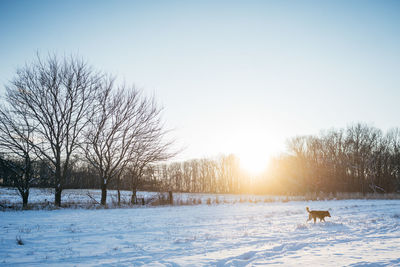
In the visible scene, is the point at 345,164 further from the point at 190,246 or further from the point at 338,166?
the point at 190,246

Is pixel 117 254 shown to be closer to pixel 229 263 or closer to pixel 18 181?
pixel 229 263

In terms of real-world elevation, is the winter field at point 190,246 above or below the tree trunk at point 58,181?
below

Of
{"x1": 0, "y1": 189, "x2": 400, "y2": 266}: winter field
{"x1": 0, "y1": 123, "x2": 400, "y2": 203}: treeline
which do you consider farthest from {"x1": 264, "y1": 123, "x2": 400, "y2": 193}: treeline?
{"x1": 0, "y1": 189, "x2": 400, "y2": 266}: winter field

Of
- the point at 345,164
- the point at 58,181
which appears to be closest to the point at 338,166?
the point at 345,164

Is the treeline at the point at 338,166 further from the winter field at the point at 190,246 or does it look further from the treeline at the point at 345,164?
the winter field at the point at 190,246

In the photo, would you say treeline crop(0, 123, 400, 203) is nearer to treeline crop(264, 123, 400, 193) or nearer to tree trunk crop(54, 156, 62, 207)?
treeline crop(264, 123, 400, 193)

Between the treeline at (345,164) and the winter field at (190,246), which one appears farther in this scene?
the treeline at (345,164)

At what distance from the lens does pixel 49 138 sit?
49.6 feet

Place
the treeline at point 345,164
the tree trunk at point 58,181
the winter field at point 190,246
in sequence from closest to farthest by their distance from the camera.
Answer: the winter field at point 190,246
the tree trunk at point 58,181
the treeline at point 345,164

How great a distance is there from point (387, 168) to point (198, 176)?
52.9 m

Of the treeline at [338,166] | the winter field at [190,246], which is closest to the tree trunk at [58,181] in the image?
the winter field at [190,246]

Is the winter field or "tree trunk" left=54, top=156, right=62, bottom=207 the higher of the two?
"tree trunk" left=54, top=156, right=62, bottom=207

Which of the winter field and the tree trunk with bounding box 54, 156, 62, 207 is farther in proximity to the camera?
the tree trunk with bounding box 54, 156, 62, 207

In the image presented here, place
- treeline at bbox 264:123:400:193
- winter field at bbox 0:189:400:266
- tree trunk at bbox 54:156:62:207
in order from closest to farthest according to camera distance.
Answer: winter field at bbox 0:189:400:266
tree trunk at bbox 54:156:62:207
treeline at bbox 264:123:400:193
